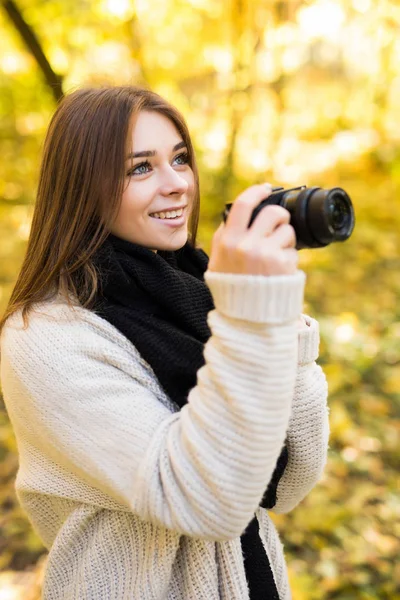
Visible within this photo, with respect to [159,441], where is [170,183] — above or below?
above

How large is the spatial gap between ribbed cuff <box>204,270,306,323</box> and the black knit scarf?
0.21 meters

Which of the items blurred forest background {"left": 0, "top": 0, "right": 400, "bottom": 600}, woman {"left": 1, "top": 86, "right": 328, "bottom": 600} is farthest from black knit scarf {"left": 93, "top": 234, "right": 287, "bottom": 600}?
blurred forest background {"left": 0, "top": 0, "right": 400, "bottom": 600}

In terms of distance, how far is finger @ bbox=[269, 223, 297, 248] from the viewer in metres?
0.90

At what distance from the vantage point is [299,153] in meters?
7.02

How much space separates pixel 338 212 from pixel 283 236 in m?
0.14

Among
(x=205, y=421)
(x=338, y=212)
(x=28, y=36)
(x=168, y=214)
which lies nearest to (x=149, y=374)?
(x=205, y=421)

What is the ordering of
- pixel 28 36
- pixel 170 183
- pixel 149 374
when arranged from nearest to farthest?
1. pixel 149 374
2. pixel 170 183
3. pixel 28 36

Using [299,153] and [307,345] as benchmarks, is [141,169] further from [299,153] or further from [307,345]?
[299,153]

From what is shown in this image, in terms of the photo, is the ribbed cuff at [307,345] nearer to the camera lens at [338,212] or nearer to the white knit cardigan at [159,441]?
the white knit cardigan at [159,441]

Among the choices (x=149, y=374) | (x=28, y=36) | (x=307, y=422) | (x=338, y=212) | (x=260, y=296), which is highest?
(x=28, y=36)

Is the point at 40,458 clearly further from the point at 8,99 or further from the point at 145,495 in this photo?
the point at 8,99

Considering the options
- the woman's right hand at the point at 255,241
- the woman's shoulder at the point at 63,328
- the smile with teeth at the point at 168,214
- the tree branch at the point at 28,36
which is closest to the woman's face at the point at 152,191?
the smile with teeth at the point at 168,214

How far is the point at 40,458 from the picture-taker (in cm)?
115

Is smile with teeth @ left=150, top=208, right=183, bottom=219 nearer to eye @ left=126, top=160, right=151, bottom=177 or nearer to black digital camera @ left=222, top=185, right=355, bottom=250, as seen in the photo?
eye @ left=126, top=160, right=151, bottom=177
